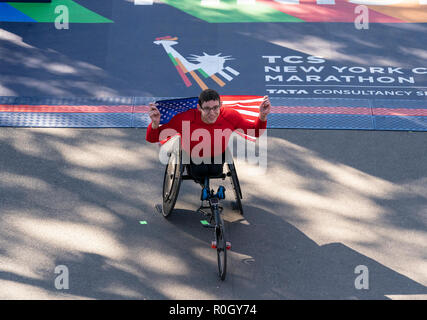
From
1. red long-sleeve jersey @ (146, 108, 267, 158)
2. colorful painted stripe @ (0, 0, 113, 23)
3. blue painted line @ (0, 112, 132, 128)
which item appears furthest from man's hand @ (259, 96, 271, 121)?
colorful painted stripe @ (0, 0, 113, 23)

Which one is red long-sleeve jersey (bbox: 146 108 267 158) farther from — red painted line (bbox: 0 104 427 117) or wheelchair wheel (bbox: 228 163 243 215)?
red painted line (bbox: 0 104 427 117)

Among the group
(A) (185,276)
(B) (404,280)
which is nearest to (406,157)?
(B) (404,280)

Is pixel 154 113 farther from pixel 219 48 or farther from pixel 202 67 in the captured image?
pixel 219 48

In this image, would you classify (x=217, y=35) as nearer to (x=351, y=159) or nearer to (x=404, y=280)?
(x=351, y=159)

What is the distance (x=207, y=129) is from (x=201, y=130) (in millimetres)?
63

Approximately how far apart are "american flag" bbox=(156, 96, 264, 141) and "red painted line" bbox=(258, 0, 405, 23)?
173 inches

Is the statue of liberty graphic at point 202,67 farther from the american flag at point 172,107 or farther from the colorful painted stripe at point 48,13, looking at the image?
the american flag at point 172,107

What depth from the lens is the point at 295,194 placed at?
8008mm

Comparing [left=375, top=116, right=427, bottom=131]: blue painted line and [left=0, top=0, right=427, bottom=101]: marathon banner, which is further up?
[left=0, top=0, right=427, bottom=101]: marathon banner

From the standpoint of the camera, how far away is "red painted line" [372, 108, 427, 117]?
30.2 ft

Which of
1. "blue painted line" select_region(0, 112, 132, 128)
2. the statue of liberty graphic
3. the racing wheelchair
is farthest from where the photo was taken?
the statue of liberty graphic

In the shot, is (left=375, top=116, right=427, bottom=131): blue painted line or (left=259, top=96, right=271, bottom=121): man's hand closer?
(left=259, top=96, right=271, bottom=121): man's hand
